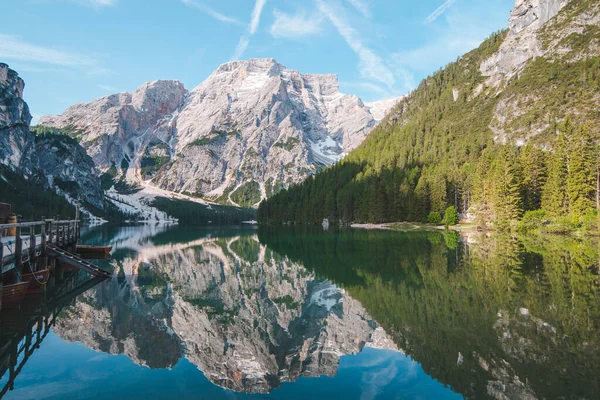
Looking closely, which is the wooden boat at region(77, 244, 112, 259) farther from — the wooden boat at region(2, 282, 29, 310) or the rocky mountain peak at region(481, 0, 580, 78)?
the rocky mountain peak at region(481, 0, 580, 78)

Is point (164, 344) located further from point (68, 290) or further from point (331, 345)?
point (68, 290)

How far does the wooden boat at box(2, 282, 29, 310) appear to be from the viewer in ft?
56.2

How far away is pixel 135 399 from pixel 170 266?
27834 mm

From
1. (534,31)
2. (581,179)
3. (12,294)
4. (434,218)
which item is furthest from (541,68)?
(12,294)

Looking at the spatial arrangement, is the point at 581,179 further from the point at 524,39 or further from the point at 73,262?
the point at 524,39

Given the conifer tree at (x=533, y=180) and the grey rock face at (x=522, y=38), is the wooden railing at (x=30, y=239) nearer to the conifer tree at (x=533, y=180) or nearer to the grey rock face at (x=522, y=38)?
the conifer tree at (x=533, y=180)

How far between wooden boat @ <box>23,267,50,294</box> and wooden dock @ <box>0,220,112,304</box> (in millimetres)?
422

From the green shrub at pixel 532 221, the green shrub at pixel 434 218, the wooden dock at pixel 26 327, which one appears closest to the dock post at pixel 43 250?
the wooden dock at pixel 26 327

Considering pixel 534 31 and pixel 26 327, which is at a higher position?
pixel 534 31

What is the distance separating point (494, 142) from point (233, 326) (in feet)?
416

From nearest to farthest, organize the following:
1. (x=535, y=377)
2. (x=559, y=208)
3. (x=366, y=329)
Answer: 1. (x=535, y=377)
2. (x=366, y=329)
3. (x=559, y=208)

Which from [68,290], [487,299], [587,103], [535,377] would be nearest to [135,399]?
[535,377]

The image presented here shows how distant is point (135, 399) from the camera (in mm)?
9844

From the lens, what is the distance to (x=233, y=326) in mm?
16688
